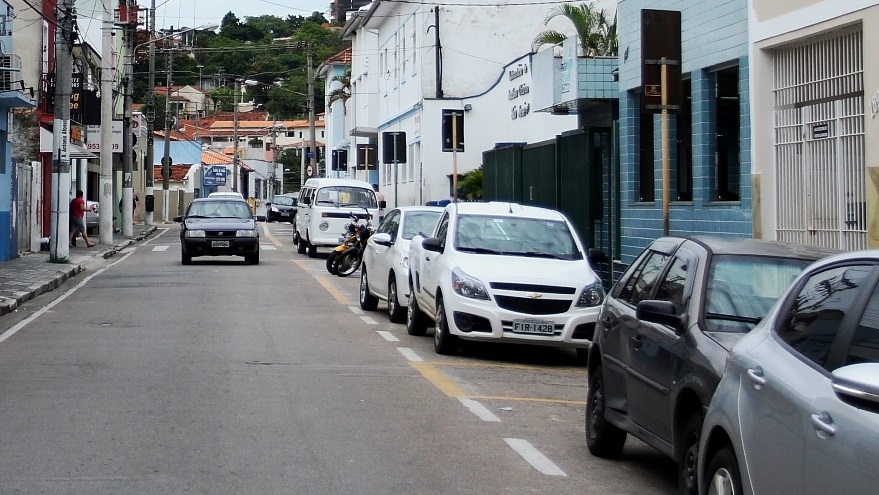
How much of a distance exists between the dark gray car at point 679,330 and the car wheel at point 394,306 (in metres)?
8.81

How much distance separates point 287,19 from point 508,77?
96476 millimetres

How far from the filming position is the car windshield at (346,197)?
34344 millimetres

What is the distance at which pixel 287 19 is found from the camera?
430ft

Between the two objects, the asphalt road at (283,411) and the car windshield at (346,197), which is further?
the car windshield at (346,197)

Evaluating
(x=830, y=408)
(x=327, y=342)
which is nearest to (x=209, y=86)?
(x=327, y=342)

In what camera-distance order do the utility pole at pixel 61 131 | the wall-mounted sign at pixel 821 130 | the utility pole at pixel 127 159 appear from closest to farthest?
1. the wall-mounted sign at pixel 821 130
2. the utility pole at pixel 61 131
3. the utility pole at pixel 127 159

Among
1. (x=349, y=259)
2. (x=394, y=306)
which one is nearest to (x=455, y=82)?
(x=349, y=259)

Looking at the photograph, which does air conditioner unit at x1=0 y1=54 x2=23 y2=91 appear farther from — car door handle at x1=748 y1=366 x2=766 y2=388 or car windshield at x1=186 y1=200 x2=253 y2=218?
car door handle at x1=748 y1=366 x2=766 y2=388

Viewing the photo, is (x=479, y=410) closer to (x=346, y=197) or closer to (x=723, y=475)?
(x=723, y=475)

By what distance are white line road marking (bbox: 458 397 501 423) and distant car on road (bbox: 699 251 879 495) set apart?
13.0 feet

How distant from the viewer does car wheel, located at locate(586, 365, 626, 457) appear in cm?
838

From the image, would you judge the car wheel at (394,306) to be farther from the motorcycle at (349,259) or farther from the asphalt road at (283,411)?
the motorcycle at (349,259)

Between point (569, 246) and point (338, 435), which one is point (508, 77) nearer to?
point (569, 246)

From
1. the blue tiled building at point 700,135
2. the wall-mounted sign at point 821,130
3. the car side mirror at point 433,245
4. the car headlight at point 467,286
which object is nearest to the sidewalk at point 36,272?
the car side mirror at point 433,245
